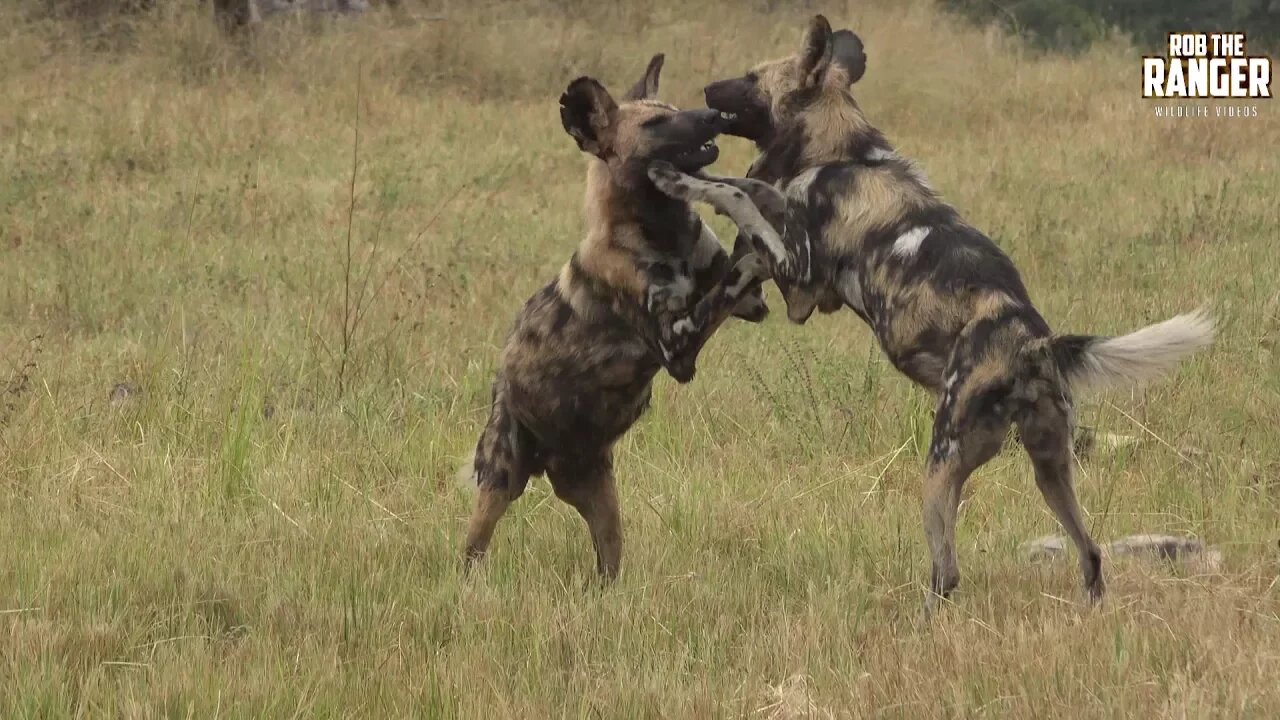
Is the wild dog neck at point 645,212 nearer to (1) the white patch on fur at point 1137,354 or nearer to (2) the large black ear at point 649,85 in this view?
(2) the large black ear at point 649,85

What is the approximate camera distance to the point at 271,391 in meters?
7.23

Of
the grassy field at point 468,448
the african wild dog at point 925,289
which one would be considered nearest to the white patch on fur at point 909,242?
the african wild dog at point 925,289

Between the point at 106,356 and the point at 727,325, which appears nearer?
the point at 106,356

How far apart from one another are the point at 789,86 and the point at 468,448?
222cm

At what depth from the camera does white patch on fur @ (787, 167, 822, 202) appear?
5074mm

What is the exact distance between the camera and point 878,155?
5109 millimetres

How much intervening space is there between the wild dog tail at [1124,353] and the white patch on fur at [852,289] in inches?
30.3

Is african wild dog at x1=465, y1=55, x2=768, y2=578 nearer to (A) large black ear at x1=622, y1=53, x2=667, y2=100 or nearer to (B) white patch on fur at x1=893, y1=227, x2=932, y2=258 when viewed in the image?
(A) large black ear at x1=622, y1=53, x2=667, y2=100

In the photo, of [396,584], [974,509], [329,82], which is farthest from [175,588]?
[329,82]

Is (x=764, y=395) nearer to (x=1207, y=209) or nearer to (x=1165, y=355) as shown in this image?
(x=1165, y=355)

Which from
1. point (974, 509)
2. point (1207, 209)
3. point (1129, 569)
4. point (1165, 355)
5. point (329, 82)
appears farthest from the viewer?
point (329, 82)

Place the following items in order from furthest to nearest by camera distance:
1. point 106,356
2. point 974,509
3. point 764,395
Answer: point 106,356 < point 764,395 < point 974,509

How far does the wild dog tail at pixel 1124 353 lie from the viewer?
4270 mm

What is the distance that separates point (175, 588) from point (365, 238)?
624 centimetres
